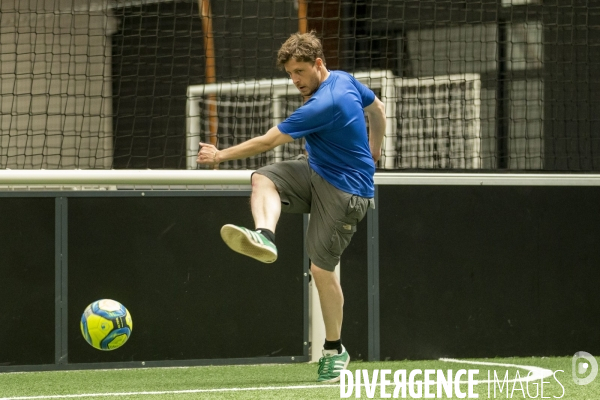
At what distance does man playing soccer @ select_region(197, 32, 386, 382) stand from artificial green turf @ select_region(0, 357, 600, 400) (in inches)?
20.9

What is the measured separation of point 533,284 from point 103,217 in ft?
10.1

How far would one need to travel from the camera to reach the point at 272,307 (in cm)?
680

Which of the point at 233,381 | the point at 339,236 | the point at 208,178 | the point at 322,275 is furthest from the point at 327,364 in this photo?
the point at 208,178

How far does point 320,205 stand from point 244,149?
2.12 ft

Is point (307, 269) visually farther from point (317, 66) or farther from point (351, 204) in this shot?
point (317, 66)

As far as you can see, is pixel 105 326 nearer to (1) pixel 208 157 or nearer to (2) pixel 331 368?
(1) pixel 208 157

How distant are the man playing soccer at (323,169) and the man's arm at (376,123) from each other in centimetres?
6

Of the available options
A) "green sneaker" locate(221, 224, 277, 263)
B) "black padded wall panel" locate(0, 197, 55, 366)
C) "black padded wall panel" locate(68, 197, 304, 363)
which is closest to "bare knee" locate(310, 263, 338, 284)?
"green sneaker" locate(221, 224, 277, 263)

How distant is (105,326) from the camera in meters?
5.43

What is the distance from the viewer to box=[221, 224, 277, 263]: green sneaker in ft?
15.3

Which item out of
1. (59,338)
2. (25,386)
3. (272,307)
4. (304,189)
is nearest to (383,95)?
(272,307)

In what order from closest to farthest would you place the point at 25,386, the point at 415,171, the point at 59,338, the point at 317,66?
1. the point at 317,66
2. the point at 25,386
3. the point at 59,338
4. the point at 415,171

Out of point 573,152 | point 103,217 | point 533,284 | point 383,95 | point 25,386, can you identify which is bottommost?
point 25,386

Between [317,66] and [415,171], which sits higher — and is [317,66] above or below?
above
